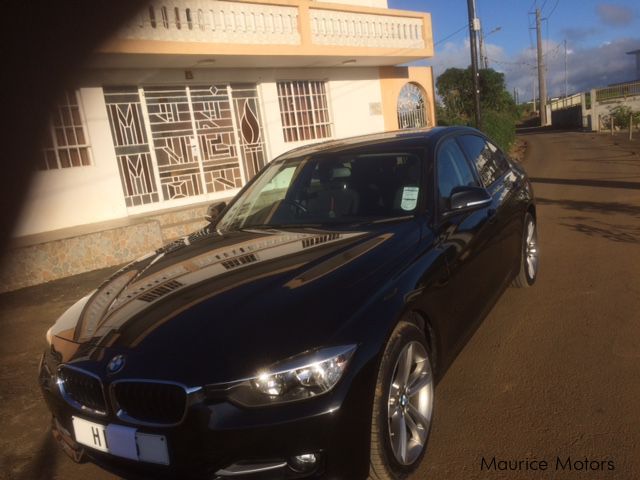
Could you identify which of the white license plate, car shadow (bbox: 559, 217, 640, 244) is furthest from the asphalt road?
the white license plate

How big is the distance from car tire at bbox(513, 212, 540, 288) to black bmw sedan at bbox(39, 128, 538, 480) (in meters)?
1.26

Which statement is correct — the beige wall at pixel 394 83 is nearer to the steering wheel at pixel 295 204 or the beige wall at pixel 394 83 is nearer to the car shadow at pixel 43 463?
the steering wheel at pixel 295 204

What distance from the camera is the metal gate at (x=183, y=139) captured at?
943cm


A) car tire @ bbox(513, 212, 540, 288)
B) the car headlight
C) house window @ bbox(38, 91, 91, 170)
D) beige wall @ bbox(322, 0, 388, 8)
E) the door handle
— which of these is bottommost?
car tire @ bbox(513, 212, 540, 288)

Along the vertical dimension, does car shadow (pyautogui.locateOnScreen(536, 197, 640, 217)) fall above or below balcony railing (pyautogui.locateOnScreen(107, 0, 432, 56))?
below

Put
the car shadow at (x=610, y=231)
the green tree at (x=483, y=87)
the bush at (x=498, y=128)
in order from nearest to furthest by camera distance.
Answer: the car shadow at (x=610, y=231) < the bush at (x=498, y=128) < the green tree at (x=483, y=87)

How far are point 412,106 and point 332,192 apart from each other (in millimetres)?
12653

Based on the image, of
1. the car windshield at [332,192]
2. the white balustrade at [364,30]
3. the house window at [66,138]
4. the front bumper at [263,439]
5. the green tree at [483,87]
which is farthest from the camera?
the green tree at [483,87]

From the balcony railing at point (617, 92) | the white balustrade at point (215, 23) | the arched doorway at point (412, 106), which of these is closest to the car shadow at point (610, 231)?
the white balustrade at point (215, 23)

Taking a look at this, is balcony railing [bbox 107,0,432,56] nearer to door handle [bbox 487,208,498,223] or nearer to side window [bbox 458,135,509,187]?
side window [bbox 458,135,509,187]

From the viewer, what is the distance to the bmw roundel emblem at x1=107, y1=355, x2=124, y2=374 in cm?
197

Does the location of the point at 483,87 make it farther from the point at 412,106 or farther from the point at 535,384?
the point at 535,384

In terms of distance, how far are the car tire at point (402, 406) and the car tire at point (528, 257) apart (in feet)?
7.78

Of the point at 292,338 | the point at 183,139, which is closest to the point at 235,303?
the point at 292,338
